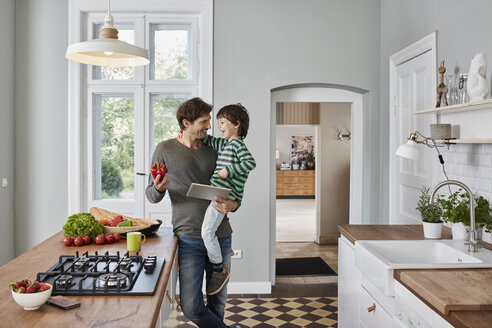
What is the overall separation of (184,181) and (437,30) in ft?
7.09

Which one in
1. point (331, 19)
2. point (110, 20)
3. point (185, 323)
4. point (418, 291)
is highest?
point (331, 19)

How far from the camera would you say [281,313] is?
4.19m

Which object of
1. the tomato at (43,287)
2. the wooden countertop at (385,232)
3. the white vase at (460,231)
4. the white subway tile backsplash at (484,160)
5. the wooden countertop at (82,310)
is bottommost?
the wooden countertop at (82,310)

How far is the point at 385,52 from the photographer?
464 cm

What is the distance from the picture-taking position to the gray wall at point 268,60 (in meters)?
4.72

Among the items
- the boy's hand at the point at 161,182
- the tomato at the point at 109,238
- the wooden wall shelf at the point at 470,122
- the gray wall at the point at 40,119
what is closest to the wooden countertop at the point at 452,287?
the wooden wall shelf at the point at 470,122

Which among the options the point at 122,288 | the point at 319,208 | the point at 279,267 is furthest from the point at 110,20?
the point at 319,208

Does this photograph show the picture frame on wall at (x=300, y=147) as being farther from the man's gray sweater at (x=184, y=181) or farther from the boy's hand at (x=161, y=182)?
the boy's hand at (x=161, y=182)

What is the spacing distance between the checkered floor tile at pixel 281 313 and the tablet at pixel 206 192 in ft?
5.09

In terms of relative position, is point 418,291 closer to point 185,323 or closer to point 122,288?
point 122,288

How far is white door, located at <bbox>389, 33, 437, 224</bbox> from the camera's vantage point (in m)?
3.62

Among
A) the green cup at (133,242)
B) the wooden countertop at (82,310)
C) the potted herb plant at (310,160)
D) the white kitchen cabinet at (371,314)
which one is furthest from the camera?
the potted herb plant at (310,160)

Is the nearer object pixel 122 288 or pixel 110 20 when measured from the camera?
pixel 122 288

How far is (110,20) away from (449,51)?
7.39 ft
